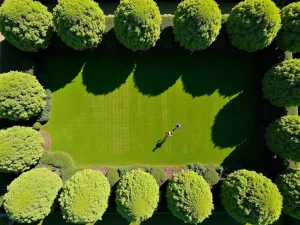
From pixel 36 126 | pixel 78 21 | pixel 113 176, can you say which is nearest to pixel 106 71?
pixel 78 21

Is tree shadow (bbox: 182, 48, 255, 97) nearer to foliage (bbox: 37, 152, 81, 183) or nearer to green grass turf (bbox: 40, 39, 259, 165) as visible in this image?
green grass turf (bbox: 40, 39, 259, 165)

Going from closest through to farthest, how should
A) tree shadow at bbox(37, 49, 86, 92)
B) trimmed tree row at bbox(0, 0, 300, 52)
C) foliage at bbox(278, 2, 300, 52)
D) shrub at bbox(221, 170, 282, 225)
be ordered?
shrub at bbox(221, 170, 282, 225) → trimmed tree row at bbox(0, 0, 300, 52) → foliage at bbox(278, 2, 300, 52) → tree shadow at bbox(37, 49, 86, 92)

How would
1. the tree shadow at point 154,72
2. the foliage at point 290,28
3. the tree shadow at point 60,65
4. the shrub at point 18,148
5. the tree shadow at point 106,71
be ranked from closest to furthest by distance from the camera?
1. the shrub at point 18,148
2. the foliage at point 290,28
3. the tree shadow at point 60,65
4. the tree shadow at point 106,71
5. the tree shadow at point 154,72

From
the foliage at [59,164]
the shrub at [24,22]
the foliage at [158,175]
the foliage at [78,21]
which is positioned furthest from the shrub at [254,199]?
the shrub at [24,22]

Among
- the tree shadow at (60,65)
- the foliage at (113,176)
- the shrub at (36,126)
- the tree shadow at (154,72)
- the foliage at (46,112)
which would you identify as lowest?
the foliage at (113,176)

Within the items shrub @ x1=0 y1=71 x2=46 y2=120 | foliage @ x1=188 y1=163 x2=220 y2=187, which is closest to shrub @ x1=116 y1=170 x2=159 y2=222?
foliage @ x1=188 y1=163 x2=220 y2=187

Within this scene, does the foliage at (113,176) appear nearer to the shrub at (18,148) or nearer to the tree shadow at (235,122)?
the shrub at (18,148)

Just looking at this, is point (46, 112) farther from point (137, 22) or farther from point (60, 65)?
point (137, 22)

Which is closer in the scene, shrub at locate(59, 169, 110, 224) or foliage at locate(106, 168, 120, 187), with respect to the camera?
shrub at locate(59, 169, 110, 224)
